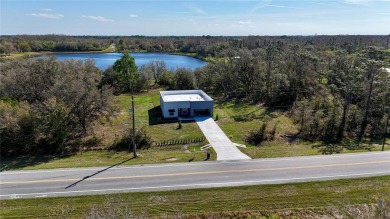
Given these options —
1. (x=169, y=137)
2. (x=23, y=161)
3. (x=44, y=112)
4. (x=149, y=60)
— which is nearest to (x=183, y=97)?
(x=169, y=137)

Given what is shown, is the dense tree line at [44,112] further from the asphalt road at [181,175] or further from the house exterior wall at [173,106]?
the house exterior wall at [173,106]

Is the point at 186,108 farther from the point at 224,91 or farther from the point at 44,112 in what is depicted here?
the point at 44,112

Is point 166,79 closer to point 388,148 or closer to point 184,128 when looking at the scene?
point 184,128

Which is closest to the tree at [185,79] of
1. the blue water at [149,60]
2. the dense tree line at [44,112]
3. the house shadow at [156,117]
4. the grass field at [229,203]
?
the house shadow at [156,117]

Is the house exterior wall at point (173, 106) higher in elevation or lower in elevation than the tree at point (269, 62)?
lower

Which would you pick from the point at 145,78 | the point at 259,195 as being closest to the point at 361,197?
the point at 259,195

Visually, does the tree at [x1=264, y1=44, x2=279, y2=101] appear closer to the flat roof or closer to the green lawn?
the flat roof
